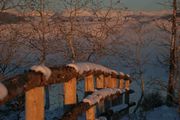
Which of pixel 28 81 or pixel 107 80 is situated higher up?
pixel 28 81

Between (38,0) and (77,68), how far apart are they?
19796mm

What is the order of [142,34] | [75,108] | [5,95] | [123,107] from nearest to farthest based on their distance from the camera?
[5,95]
[75,108]
[123,107]
[142,34]

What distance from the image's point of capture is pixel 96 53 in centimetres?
2653

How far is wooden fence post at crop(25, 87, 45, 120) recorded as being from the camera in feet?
13.4

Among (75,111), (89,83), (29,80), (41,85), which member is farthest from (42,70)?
(89,83)

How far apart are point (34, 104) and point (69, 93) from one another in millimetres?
1562

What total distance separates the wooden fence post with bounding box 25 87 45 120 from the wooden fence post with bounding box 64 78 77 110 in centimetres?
139

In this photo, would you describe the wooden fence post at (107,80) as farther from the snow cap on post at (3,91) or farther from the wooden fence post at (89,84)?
the snow cap on post at (3,91)

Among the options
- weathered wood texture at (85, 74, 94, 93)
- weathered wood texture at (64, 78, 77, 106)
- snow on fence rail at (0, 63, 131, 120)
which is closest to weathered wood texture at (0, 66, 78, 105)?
snow on fence rail at (0, 63, 131, 120)

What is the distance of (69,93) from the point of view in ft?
18.5

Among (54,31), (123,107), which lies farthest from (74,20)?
(123,107)

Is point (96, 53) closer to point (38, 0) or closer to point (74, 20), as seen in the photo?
point (74, 20)

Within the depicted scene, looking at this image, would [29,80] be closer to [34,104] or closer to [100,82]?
[34,104]

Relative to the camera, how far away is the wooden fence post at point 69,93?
5.65 metres
